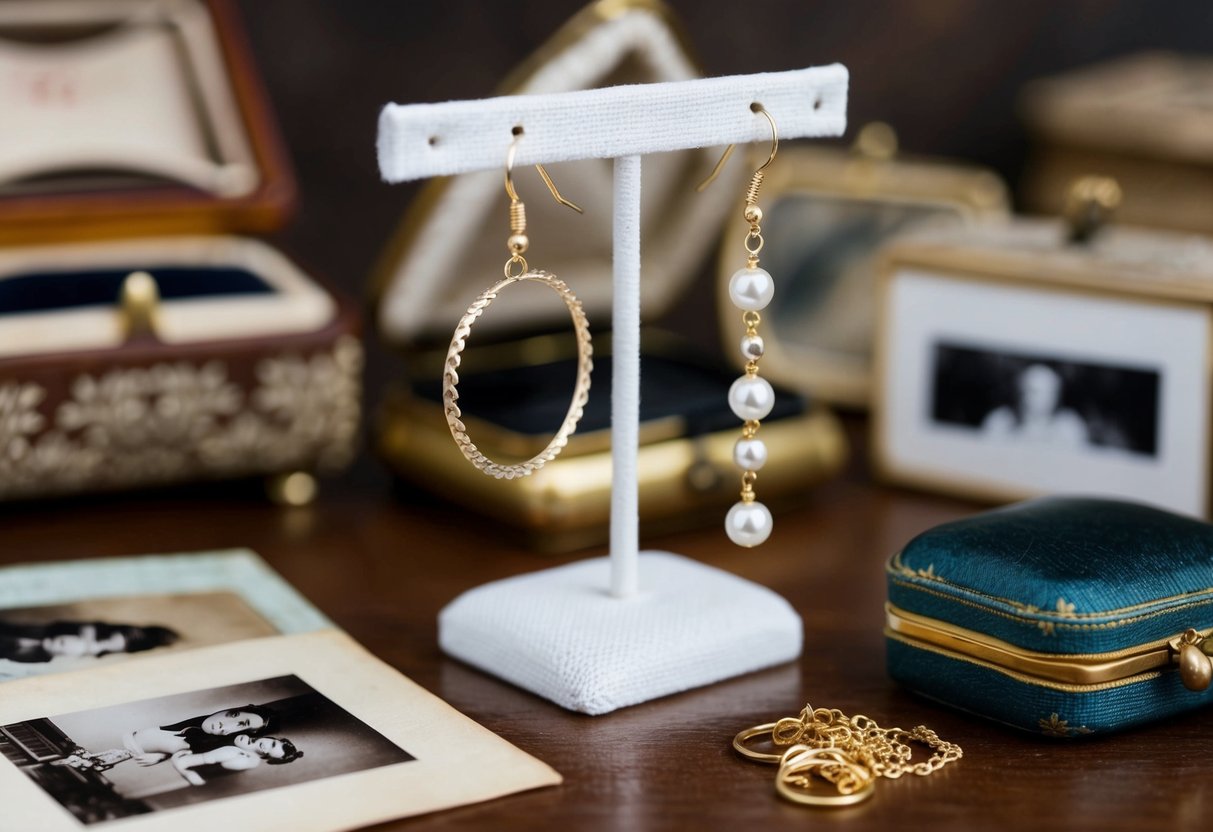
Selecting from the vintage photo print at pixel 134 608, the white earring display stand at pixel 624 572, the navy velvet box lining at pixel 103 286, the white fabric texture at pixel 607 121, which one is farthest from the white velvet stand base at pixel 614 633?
the navy velvet box lining at pixel 103 286

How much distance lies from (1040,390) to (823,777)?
1.41 feet

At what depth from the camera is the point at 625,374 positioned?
793 mm

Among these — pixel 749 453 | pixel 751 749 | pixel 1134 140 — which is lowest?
pixel 751 749

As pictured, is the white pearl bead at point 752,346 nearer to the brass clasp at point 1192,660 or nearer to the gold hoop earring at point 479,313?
the gold hoop earring at point 479,313

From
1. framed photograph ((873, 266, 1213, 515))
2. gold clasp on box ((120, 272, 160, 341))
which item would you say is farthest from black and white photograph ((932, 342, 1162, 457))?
gold clasp on box ((120, 272, 160, 341))

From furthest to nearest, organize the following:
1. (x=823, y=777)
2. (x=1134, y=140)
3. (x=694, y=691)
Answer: (x=1134, y=140), (x=694, y=691), (x=823, y=777)

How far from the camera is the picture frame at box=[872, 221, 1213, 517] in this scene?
3.23ft

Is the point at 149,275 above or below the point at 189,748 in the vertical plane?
above

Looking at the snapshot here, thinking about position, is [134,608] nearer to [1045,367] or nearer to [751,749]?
[751,749]

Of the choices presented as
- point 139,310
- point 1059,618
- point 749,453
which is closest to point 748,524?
point 749,453

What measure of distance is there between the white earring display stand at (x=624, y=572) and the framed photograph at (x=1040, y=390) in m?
0.28

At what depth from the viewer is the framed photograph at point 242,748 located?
2.11 feet

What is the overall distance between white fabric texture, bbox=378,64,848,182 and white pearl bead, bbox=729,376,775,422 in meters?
0.11

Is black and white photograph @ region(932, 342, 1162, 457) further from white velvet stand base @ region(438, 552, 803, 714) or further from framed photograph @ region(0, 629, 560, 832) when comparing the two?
framed photograph @ region(0, 629, 560, 832)
